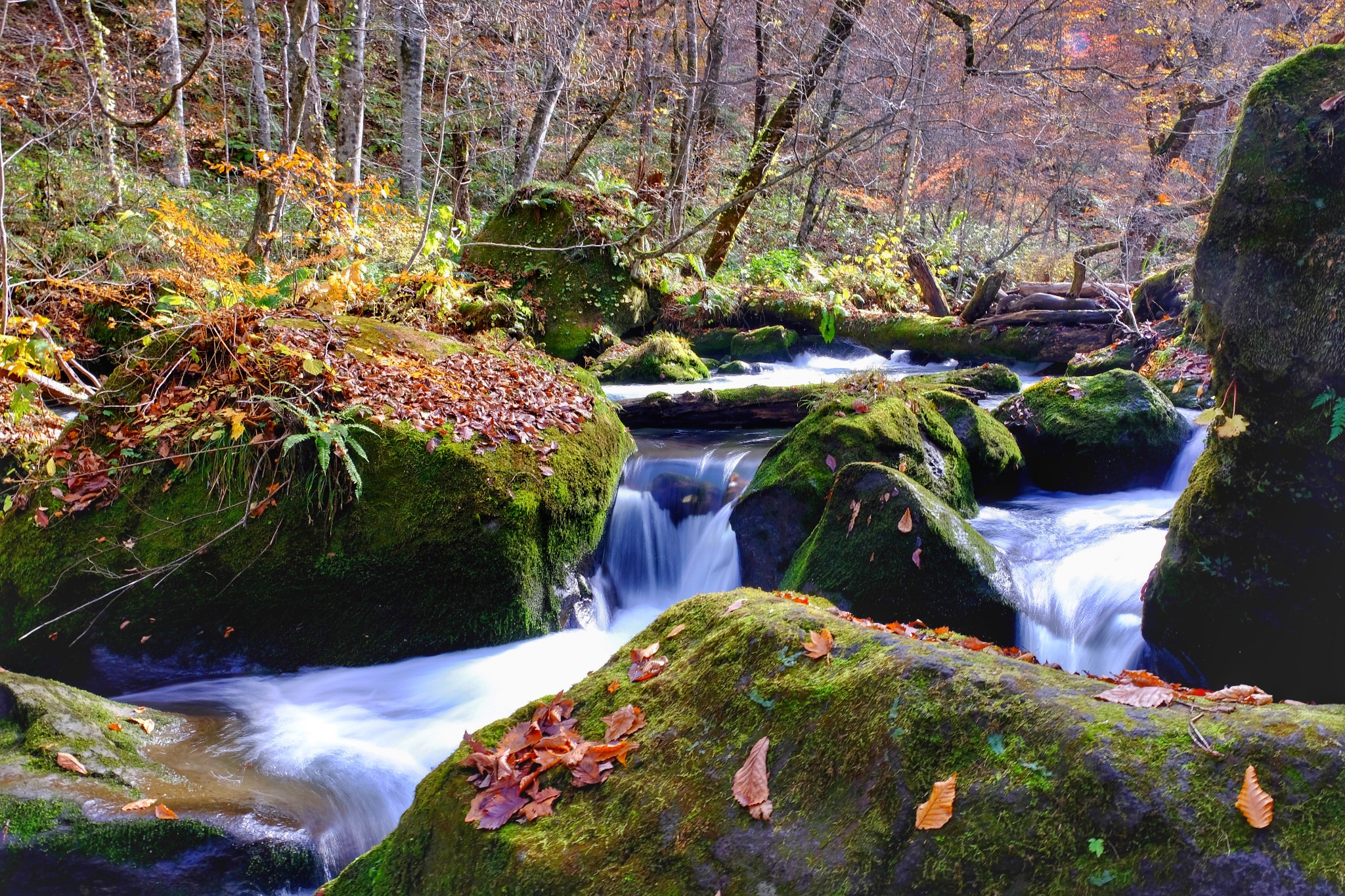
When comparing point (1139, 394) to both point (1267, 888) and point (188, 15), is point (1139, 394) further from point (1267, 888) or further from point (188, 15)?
point (188, 15)

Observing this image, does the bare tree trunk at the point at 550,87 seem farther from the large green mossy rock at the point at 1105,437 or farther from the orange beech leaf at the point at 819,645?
the orange beech leaf at the point at 819,645

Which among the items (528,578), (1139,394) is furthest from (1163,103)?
(528,578)

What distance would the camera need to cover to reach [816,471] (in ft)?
21.2

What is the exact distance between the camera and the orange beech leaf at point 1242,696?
2275 millimetres

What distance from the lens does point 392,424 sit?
569cm

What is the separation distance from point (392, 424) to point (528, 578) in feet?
5.04

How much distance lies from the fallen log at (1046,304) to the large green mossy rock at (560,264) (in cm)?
679

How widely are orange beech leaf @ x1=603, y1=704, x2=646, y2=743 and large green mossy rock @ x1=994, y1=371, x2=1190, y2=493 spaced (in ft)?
22.1

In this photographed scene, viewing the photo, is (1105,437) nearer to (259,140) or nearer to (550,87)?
(550,87)

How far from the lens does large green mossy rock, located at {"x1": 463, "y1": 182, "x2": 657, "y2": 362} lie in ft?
41.9

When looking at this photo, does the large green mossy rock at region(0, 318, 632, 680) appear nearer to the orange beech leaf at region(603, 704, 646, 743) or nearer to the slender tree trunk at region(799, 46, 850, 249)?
the orange beech leaf at region(603, 704, 646, 743)

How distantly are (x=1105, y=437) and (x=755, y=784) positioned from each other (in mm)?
7039

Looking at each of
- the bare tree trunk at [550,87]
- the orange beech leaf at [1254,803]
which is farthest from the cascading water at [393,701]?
the bare tree trunk at [550,87]

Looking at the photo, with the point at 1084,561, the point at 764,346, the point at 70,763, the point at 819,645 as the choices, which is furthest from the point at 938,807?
the point at 764,346
